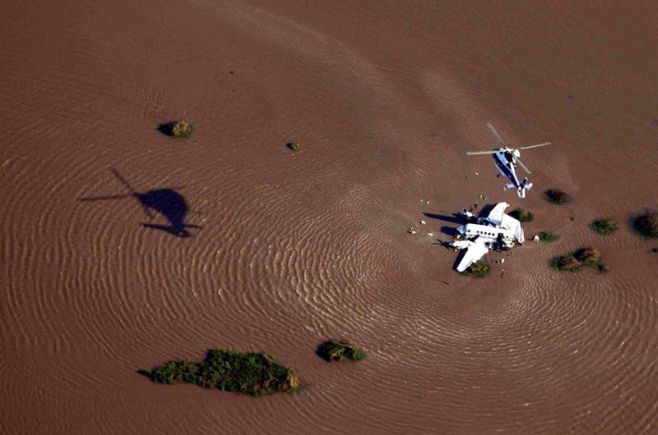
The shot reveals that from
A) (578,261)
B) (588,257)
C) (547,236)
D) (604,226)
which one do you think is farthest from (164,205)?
(604,226)

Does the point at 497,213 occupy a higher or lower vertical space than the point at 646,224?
Answer: lower

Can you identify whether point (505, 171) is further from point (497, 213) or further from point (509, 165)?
point (497, 213)

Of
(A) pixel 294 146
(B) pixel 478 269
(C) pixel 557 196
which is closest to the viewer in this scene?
(B) pixel 478 269

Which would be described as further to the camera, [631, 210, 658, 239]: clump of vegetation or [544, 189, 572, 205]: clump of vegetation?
[544, 189, 572, 205]: clump of vegetation

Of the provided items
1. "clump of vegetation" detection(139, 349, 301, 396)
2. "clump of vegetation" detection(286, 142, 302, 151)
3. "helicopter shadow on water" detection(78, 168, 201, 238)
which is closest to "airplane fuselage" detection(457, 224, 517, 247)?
"clump of vegetation" detection(286, 142, 302, 151)

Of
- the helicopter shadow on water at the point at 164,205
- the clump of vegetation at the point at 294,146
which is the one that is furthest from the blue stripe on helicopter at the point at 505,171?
the helicopter shadow on water at the point at 164,205

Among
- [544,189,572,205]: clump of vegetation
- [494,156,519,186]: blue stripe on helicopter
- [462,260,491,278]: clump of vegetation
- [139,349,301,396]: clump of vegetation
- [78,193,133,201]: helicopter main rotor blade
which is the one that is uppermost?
[494,156,519,186]: blue stripe on helicopter

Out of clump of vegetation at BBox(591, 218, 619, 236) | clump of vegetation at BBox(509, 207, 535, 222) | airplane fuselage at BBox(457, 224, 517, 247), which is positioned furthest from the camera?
clump of vegetation at BBox(591, 218, 619, 236)

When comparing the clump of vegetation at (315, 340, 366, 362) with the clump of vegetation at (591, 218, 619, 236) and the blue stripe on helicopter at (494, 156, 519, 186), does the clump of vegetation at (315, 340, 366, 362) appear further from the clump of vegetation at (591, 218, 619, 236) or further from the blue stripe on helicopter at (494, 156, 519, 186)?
the clump of vegetation at (591, 218, 619, 236)
